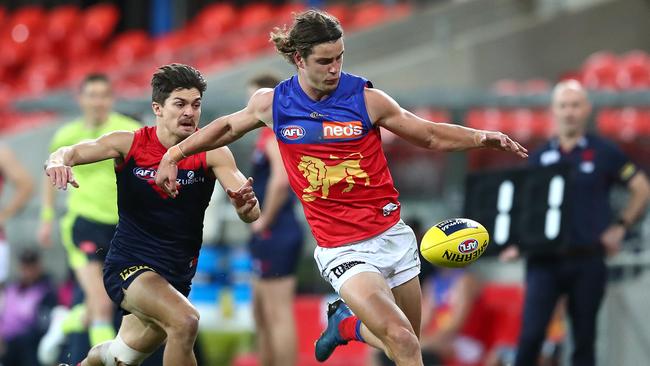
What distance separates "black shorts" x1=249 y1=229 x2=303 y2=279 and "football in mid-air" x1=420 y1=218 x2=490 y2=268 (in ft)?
10.8

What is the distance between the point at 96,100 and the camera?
10.1 metres

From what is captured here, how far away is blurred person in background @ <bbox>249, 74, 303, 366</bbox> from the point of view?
1024cm

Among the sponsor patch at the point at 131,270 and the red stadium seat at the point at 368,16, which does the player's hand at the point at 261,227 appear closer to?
the sponsor patch at the point at 131,270

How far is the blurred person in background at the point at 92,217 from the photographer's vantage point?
9648mm

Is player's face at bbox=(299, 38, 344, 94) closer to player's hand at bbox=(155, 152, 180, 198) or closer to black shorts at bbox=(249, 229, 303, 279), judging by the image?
player's hand at bbox=(155, 152, 180, 198)

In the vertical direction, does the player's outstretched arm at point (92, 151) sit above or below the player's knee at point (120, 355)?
above

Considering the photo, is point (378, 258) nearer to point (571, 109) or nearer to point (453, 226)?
point (453, 226)

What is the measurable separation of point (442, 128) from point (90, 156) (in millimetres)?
2026

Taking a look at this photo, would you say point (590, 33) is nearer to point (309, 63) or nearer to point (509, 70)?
point (509, 70)

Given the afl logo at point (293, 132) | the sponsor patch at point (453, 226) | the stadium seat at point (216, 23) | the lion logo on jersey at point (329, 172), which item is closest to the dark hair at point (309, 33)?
the afl logo at point (293, 132)

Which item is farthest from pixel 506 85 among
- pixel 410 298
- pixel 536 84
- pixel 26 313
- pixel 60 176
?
pixel 60 176

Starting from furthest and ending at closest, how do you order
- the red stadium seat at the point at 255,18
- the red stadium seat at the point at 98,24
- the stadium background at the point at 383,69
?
the red stadium seat at the point at 98,24, the red stadium seat at the point at 255,18, the stadium background at the point at 383,69

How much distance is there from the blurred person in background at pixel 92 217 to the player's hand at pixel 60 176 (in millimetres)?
2398

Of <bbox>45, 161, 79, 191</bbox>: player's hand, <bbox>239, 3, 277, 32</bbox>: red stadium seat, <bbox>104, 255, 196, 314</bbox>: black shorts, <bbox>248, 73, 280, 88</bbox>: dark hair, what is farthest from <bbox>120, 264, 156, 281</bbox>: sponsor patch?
<bbox>239, 3, 277, 32</bbox>: red stadium seat
